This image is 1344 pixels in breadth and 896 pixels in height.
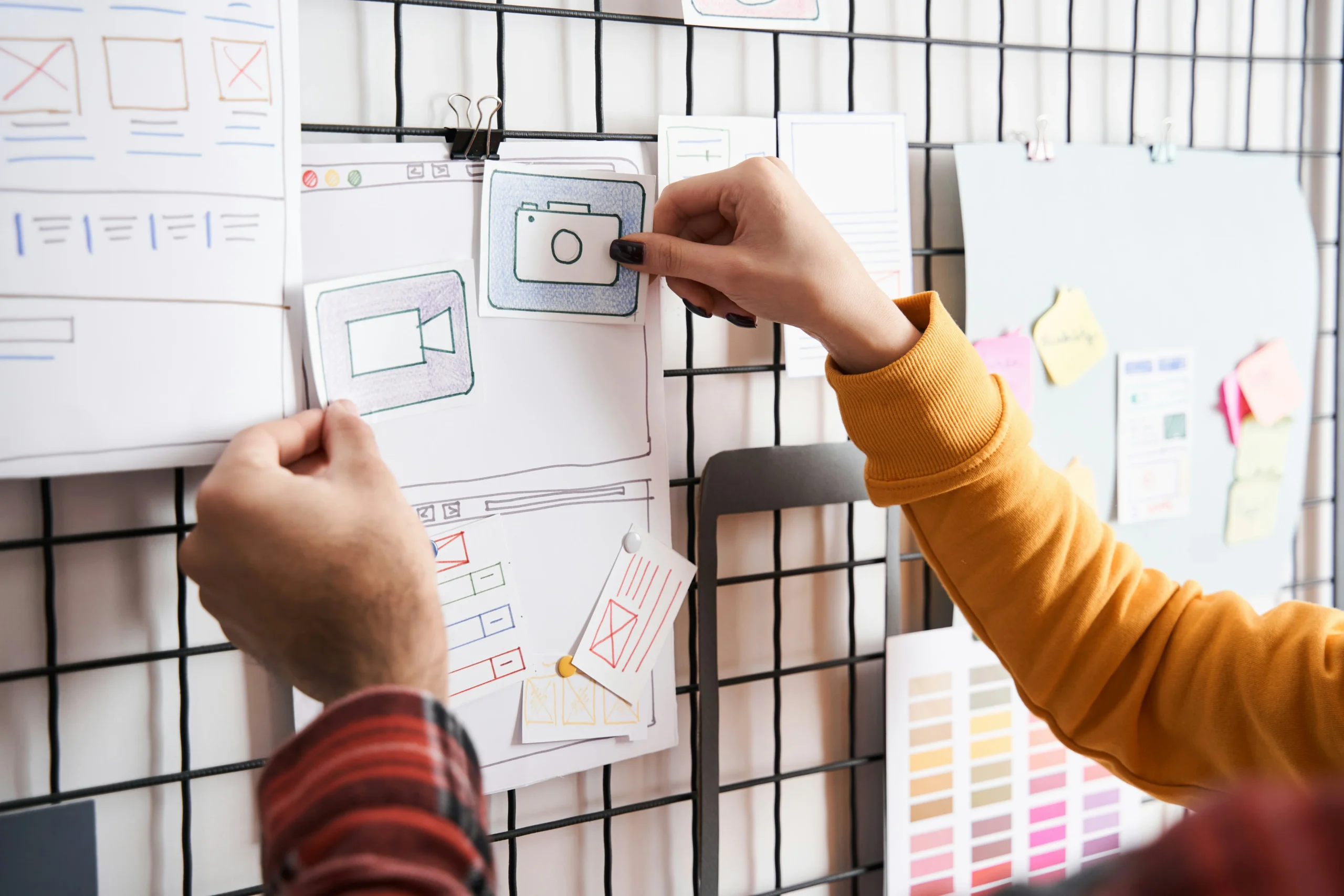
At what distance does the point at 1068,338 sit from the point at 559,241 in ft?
1.68

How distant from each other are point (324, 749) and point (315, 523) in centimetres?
15

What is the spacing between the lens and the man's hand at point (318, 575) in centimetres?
45

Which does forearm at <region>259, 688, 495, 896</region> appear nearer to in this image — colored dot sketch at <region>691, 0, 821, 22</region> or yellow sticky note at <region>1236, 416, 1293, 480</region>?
colored dot sketch at <region>691, 0, 821, 22</region>

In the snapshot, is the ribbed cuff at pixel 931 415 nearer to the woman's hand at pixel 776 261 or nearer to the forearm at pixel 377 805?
the woman's hand at pixel 776 261

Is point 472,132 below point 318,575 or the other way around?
the other way around

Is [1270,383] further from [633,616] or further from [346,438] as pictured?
[346,438]

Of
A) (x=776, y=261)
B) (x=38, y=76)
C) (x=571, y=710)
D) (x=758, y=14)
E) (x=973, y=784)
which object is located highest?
(x=758, y=14)

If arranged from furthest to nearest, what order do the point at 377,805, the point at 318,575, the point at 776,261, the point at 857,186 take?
the point at 857,186, the point at 776,261, the point at 318,575, the point at 377,805

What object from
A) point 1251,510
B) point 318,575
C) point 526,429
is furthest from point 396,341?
point 1251,510

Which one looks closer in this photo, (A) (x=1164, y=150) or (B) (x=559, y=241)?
(B) (x=559, y=241)

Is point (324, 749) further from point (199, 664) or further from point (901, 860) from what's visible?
point (901, 860)

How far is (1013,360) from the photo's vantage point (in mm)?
833

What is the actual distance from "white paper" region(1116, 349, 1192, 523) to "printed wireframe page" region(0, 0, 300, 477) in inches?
30.8

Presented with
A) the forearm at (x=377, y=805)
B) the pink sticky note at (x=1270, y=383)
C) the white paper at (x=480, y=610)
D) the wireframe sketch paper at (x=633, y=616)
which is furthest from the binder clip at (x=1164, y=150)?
the forearm at (x=377, y=805)
